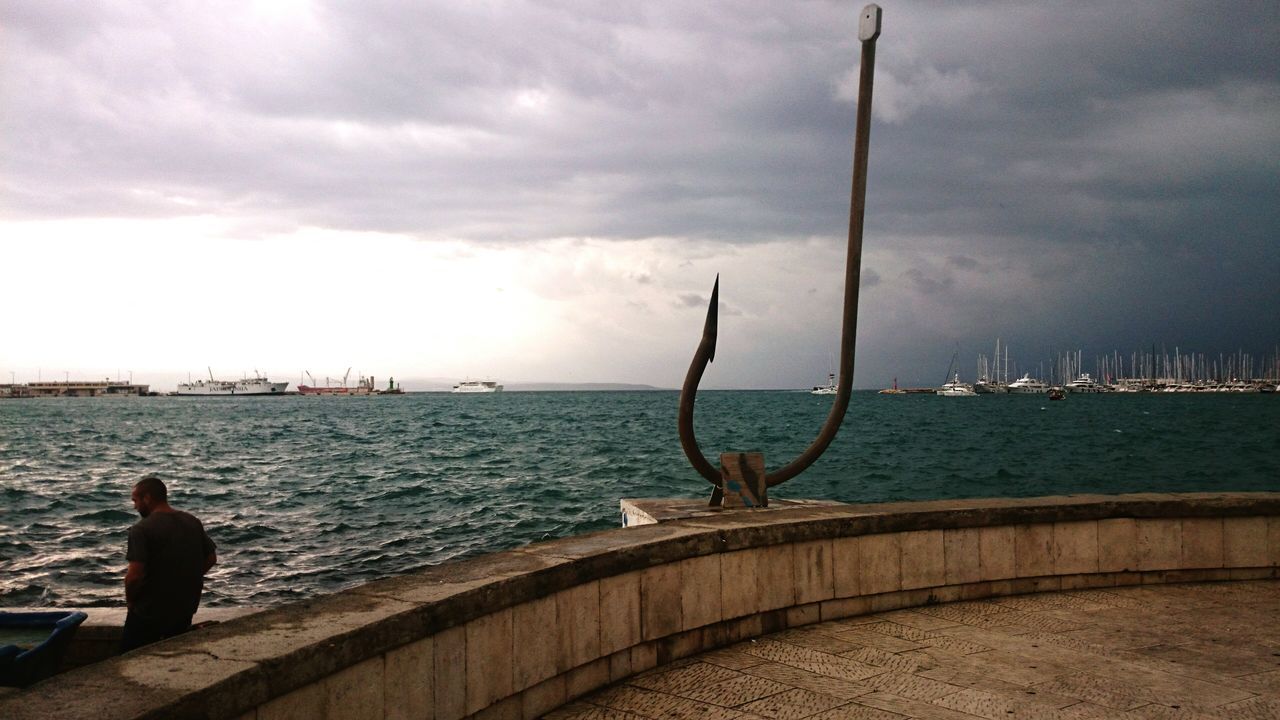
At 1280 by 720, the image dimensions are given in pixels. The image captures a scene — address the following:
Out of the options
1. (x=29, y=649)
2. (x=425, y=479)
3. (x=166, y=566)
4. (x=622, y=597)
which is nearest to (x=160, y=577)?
(x=166, y=566)

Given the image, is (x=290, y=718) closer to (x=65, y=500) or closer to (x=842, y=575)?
(x=842, y=575)

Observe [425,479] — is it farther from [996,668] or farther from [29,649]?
[996,668]

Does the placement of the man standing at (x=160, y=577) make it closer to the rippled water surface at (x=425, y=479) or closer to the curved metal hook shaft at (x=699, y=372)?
the curved metal hook shaft at (x=699, y=372)

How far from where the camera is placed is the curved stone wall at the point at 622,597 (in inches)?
117

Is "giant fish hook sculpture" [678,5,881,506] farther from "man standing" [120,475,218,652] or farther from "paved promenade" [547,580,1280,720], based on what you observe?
"man standing" [120,475,218,652]

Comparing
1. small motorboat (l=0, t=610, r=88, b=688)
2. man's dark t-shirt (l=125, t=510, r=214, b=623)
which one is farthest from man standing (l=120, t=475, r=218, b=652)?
small motorboat (l=0, t=610, r=88, b=688)

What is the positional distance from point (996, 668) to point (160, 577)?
14.1 feet

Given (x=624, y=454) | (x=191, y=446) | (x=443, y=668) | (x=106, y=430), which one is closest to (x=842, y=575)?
(x=443, y=668)

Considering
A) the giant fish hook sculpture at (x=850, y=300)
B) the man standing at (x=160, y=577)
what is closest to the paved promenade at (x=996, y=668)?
the giant fish hook sculpture at (x=850, y=300)

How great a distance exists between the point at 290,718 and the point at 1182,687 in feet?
13.5

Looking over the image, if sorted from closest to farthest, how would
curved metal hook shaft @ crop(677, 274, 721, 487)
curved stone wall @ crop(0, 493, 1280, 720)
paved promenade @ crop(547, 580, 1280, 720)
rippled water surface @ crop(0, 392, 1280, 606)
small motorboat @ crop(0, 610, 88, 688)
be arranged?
1. curved stone wall @ crop(0, 493, 1280, 720)
2. small motorboat @ crop(0, 610, 88, 688)
3. paved promenade @ crop(547, 580, 1280, 720)
4. curved metal hook shaft @ crop(677, 274, 721, 487)
5. rippled water surface @ crop(0, 392, 1280, 606)

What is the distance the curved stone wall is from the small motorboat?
1.33 meters

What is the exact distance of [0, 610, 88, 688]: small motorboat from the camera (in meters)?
4.05

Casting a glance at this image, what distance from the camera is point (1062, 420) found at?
277 feet
